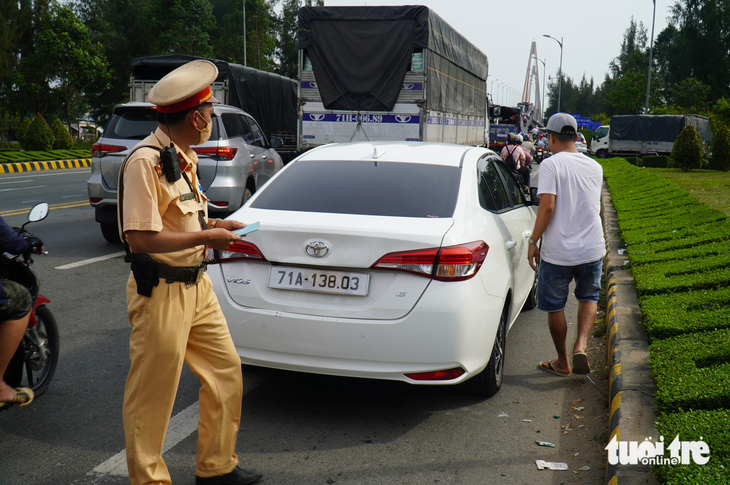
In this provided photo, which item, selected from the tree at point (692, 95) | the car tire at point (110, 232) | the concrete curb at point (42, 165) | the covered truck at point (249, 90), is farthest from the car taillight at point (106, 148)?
the tree at point (692, 95)

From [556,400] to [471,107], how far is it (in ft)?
52.2

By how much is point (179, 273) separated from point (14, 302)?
126 centimetres

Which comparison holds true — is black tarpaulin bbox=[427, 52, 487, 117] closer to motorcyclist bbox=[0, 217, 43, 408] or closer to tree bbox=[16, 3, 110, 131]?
motorcyclist bbox=[0, 217, 43, 408]

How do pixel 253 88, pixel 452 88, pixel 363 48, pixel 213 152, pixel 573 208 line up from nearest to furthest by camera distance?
pixel 573 208, pixel 213 152, pixel 363 48, pixel 452 88, pixel 253 88

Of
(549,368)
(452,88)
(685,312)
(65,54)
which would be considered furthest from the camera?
(65,54)

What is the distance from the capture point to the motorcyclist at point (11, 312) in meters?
3.25

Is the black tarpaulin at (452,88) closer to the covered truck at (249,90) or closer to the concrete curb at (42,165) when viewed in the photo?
the covered truck at (249,90)

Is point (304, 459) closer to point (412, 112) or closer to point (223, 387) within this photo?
point (223, 387)

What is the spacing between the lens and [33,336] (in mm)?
3770

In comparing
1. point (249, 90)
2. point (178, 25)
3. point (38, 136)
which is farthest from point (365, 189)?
point (178, 25)

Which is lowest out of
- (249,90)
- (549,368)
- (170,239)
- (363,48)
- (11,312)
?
(549,368)

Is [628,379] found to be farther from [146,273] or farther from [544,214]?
[146,273]

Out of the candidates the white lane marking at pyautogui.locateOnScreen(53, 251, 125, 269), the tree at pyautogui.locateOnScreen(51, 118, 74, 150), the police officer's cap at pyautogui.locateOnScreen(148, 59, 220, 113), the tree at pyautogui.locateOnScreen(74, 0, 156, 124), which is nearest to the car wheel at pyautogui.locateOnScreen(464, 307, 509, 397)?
the police officer's cap at pyautogui.locateOnScreen(148, 59, 220, 113)

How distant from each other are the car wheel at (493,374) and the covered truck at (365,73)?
8175mm
